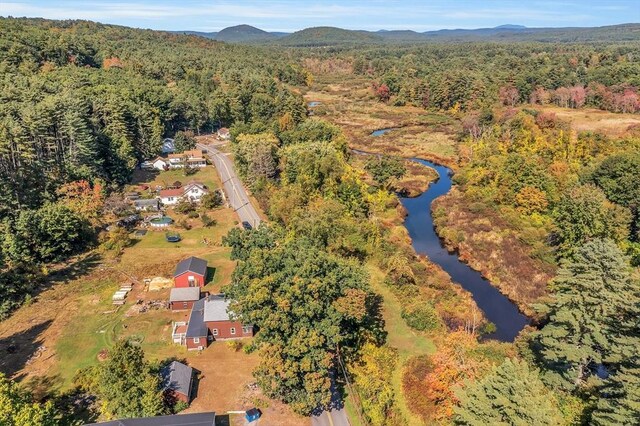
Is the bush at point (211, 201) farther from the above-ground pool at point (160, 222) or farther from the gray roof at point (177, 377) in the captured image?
the gray roof at point (177, 377)

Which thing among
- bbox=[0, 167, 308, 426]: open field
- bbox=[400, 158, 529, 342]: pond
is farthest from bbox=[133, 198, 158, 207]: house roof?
bbox=[400, 158, 529, 342]: pond

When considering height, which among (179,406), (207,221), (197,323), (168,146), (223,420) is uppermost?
(168,146)

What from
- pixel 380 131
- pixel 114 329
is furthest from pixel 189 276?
pixel 380 131

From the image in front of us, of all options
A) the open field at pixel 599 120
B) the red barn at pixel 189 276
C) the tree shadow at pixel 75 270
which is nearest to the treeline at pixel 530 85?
the open field at pixel 599 120

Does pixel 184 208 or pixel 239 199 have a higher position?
pixel 184 208

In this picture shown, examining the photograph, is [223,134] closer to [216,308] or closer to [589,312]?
[216,308]

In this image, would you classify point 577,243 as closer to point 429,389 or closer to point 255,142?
point 429,389
